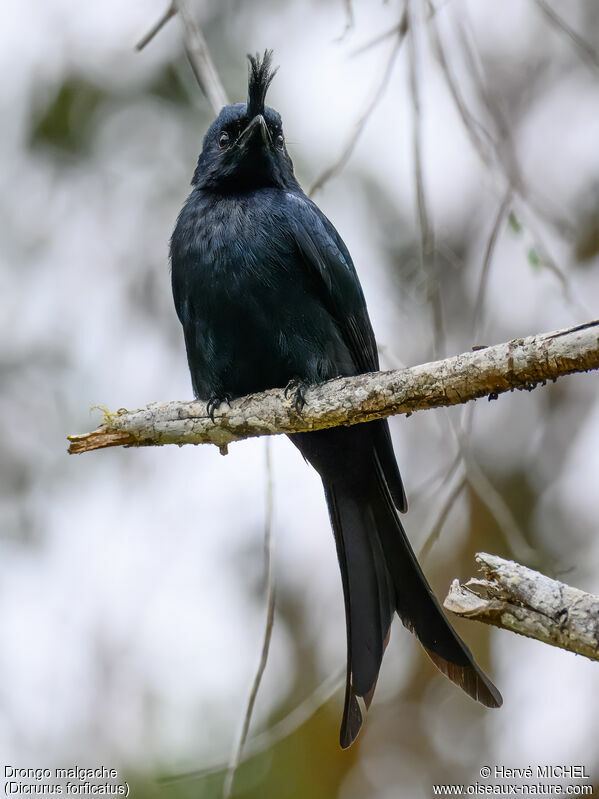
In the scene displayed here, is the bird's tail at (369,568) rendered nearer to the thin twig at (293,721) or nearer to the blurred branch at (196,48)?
the thin twig at (293,721)

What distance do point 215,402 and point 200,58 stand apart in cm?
129

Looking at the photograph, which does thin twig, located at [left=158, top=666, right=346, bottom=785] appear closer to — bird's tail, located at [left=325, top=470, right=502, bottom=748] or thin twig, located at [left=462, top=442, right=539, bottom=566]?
bird's tail, located at [left=325, top=470, right=502, bottom=748]

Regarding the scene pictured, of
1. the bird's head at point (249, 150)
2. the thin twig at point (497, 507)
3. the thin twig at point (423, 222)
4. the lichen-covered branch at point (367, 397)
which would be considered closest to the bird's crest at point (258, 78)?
the bird's head at point (249, 150)

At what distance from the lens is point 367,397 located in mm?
2777

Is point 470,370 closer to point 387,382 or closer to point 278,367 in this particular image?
point 387,382

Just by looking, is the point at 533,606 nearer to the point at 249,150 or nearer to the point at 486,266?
the point at 486,266

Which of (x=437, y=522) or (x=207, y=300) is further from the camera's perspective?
(x=207, y=300)

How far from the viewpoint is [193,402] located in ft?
11.3

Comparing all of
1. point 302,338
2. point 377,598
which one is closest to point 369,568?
point 377,598

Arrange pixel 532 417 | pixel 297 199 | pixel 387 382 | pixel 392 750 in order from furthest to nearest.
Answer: pixel 532 417 → pixel 392 750 → pixel 297 199 → pixel 387 382

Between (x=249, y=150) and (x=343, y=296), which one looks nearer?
(x=343, y=296)

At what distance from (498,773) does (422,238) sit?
2562 millimetres

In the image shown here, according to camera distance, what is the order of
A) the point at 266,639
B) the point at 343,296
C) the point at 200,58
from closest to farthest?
1. the point at 266,639
2. the point at 200,58
3. the point at 343,296

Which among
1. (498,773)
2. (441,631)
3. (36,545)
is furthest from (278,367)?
(36,545)
